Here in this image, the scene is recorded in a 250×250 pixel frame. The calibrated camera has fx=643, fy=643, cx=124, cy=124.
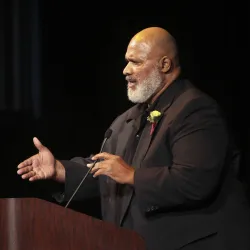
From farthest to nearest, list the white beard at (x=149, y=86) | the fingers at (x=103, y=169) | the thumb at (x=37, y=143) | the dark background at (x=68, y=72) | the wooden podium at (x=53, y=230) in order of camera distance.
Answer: the dark background at (x=68, y=72) → the white beard at (x=149, y=86) → the thumb at (x=37, y=143) → the fingers at (x=103, y=169) → the wooden podium at (x=53, y=230)

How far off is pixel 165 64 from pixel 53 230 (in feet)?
2.71

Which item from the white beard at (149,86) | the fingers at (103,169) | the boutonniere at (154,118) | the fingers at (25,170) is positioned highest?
the white beard at (149,86)

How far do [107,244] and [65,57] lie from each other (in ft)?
4.94

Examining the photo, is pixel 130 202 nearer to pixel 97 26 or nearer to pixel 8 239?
pixel 8 239

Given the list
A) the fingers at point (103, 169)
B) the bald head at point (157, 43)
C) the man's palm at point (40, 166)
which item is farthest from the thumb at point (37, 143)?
the bald head at point (157, 43)

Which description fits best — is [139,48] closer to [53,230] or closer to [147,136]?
[147,136]

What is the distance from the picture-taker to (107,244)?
172 cm

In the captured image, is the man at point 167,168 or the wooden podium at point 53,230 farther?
the man at point 167,168

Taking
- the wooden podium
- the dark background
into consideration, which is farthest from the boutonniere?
the dark background

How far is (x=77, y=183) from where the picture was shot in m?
2.37

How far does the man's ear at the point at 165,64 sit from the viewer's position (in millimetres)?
2309

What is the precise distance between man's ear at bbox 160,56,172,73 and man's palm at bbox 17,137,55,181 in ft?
1.66

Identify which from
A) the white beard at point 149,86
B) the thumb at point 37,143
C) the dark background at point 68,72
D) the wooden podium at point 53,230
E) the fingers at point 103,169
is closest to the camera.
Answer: the wooden podium at point 53,230

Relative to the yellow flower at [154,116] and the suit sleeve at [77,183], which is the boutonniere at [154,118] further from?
the suit sleeve at [77,183]
